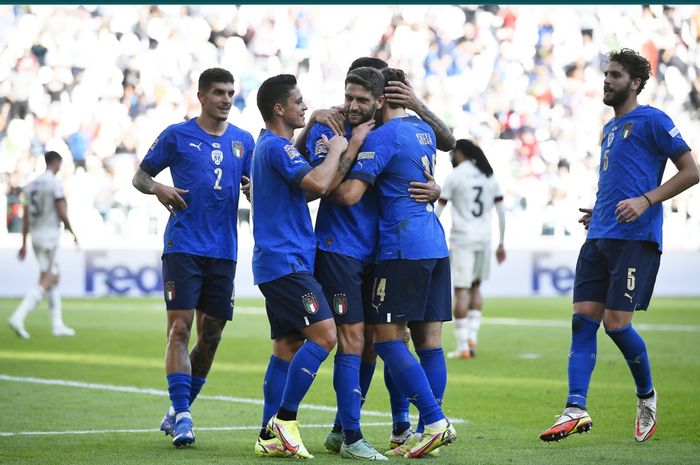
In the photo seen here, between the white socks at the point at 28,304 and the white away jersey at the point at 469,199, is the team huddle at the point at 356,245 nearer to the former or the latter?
the white away jersey at the point at 469,199

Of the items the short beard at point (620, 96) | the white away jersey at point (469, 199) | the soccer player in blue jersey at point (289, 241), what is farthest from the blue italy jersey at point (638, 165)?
the white away jersey at point (469, 199)

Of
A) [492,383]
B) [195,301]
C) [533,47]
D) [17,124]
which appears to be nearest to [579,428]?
[195,301]

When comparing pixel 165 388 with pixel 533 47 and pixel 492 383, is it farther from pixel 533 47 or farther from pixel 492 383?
pixel 533 47

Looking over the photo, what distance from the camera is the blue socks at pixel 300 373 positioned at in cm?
630

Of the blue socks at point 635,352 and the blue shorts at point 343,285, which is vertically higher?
the blue shorts at point 343,285

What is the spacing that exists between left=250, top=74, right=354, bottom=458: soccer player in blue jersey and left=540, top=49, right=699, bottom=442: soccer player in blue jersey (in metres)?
1.63

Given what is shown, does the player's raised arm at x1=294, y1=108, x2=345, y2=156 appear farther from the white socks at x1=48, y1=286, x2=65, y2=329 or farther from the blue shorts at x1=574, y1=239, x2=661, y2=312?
the white socks at x1=48, y1=286, x2=65, y2=329

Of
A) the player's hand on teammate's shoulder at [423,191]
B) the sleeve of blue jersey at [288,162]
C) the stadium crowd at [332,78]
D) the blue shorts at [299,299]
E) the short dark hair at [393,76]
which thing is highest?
the stadium crowd at [332,78]

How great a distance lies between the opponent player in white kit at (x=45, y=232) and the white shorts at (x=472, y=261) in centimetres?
547

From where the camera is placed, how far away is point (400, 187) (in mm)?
6508

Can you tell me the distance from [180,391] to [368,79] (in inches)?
90.5

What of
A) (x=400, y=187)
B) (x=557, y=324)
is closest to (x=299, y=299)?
(x=400, y=187)

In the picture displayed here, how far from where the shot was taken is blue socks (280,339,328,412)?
630 centimetres

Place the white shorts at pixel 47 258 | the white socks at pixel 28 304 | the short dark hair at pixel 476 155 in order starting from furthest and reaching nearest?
the white shorts at pixel 47 258, the white socks at pixel 28 304, the short dark hair at pixel 476 155
